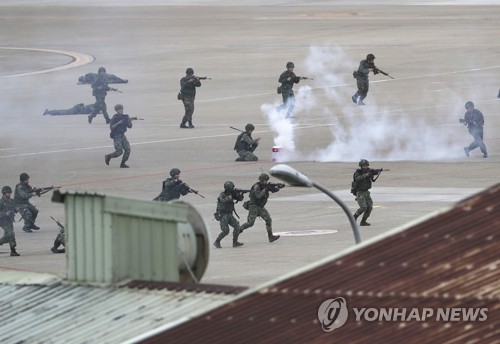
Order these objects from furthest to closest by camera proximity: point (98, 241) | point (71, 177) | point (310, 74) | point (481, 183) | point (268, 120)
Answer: point (310, 74) → point (268, 120) → point (71, 177) → point (481, 183) → point (98, 241)

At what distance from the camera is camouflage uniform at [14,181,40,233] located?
41094mm

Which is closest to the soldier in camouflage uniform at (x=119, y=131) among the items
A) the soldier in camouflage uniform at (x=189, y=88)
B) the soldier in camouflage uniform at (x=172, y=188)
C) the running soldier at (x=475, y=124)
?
the soldier in camouflage uniform at (x=189, y=88)

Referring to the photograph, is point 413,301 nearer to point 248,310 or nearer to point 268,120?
point 248,310

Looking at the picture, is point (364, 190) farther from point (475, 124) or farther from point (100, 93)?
point (100, 93)

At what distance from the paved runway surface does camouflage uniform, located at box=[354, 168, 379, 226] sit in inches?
28.4

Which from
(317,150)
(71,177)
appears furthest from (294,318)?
(317,150)

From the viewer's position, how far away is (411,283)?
13078mm

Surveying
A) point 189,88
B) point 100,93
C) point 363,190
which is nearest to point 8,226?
point 363,190

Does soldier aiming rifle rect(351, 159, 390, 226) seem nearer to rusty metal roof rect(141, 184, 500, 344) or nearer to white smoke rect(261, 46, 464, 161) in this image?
white smoke rect(261, 46, 464, 161)

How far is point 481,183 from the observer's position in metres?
47.3

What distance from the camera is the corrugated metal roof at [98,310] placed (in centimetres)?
1516

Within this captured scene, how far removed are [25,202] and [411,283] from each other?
29323mm

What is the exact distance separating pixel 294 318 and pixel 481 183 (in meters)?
34.7

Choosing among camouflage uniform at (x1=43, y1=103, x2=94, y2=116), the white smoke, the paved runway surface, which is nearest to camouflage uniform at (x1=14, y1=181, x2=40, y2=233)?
the paved runway surface
